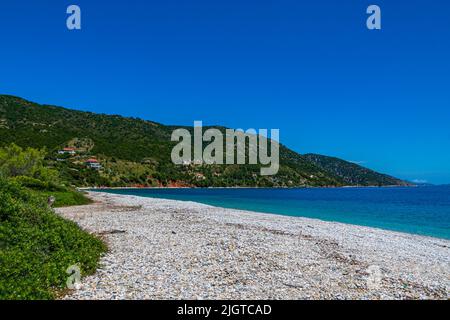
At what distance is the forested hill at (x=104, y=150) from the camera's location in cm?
12394

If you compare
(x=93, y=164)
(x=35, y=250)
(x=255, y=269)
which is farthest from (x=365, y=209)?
(x=93, y=164)

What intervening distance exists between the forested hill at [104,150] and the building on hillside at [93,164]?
0.76 meters

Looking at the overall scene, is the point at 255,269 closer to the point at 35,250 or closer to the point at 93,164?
the point at 35,250

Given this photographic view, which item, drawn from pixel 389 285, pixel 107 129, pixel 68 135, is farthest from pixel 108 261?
pixel 107 129

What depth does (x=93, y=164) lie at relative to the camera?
432 feet

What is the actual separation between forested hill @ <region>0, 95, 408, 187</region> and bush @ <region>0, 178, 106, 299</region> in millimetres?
99191

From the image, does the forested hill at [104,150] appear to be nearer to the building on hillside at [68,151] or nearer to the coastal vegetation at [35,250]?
the building on hillside at [68,151]

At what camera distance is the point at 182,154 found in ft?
563

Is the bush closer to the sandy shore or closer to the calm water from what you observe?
the sandy shore

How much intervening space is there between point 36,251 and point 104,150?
140m

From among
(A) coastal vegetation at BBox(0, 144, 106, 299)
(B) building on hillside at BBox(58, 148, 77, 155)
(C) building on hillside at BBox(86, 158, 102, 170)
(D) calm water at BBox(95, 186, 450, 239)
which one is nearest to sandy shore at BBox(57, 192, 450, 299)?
(A) coastal vegetation at BBox(0, 144, 106, 299)

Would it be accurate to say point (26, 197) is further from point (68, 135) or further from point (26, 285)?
point (68, 135)

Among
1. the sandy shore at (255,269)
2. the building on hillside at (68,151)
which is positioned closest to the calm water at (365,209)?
the sandy shore at (255,269)
